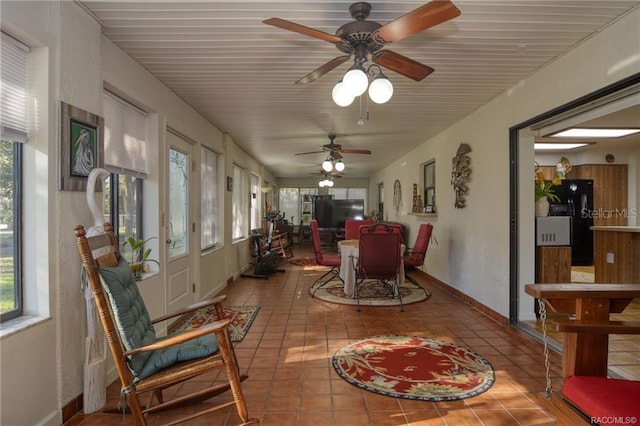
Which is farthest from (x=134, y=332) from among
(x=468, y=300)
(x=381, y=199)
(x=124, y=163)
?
(x=381, y=199)

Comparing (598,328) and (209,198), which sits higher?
(209,198)

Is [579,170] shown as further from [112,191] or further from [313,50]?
[112,191]

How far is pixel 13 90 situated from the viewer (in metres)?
1.69

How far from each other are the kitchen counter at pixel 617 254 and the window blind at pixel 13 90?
5.58 metres

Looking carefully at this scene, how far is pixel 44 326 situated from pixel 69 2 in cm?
175

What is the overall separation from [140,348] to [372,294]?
3.50 meters

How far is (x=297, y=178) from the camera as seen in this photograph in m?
12.2

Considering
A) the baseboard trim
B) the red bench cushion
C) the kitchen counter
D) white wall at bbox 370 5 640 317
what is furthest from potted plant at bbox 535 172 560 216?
the red bench cushion

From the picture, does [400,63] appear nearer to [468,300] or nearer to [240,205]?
[468,300]

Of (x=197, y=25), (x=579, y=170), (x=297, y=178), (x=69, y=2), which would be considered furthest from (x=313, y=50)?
(x=297, y=178)

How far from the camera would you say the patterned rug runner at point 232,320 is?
3.33 meters

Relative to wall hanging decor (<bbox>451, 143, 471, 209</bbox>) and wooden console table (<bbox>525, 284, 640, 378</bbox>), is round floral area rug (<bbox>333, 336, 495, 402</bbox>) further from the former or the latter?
wall hanging decor (<bbox>451, 143, 471, 209</bbox>)

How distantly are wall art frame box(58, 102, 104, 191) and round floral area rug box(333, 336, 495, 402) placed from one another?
2077mm

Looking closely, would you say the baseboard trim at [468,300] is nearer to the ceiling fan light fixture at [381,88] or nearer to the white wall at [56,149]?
the white wall at [56,149]
